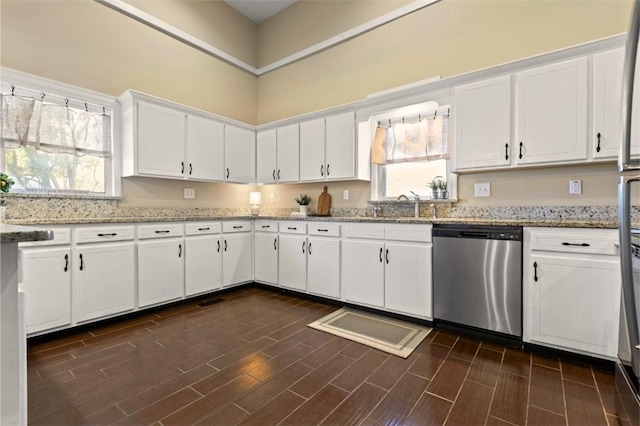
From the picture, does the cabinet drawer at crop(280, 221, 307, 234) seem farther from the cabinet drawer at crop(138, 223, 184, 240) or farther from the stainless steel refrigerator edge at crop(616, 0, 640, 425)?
the stainless steel refrigerator edge at crop(616, 0, 640, 425)

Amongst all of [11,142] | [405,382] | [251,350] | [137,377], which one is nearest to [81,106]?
[11,142]

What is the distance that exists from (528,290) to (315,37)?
417 cm

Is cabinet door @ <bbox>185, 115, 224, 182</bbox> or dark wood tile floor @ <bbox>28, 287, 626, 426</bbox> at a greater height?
cabinet door @ <bbox>185, 115, 224, 182</bbox>

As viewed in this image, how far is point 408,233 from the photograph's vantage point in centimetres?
289

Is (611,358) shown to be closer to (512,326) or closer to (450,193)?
(512,326)

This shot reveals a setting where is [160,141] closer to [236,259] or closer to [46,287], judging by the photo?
[236,259]

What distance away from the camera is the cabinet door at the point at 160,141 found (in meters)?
3.38

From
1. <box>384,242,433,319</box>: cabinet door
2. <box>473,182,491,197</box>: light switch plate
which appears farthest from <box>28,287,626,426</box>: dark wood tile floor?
<box>473,182,491,197</box>: light switch plate

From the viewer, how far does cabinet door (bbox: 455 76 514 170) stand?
2.71m

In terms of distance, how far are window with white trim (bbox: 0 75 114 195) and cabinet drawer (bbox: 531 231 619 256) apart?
413cm

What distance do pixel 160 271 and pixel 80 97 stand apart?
1.98m

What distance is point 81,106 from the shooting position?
3250 millimetres

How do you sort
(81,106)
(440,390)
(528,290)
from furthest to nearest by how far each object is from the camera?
1. (81,106)
2. (528,290)
3. (440,390)

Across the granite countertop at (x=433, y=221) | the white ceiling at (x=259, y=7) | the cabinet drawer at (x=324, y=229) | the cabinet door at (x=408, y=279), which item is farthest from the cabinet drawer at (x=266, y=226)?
the white ceiling at (x=259, y=7)
